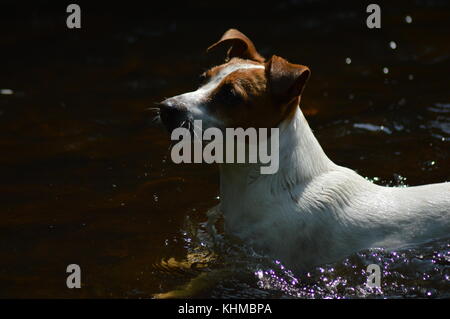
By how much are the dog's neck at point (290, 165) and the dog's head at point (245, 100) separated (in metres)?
0.11

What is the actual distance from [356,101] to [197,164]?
89.5 inches

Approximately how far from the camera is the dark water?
479cm

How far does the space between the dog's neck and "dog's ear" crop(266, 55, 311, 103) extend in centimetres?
25

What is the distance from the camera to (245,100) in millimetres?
4465

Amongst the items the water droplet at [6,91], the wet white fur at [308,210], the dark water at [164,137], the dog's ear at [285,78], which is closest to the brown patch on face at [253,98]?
the dog's ear at [285,78]

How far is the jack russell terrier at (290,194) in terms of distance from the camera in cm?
446

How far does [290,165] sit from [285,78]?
1.98 ft

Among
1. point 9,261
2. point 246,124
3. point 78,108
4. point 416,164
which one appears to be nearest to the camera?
point 246,124

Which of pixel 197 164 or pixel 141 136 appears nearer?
pixel 197 164

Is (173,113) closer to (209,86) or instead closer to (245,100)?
(209,86)

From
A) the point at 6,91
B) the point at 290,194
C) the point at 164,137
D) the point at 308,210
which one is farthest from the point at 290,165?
the point at 6,91
